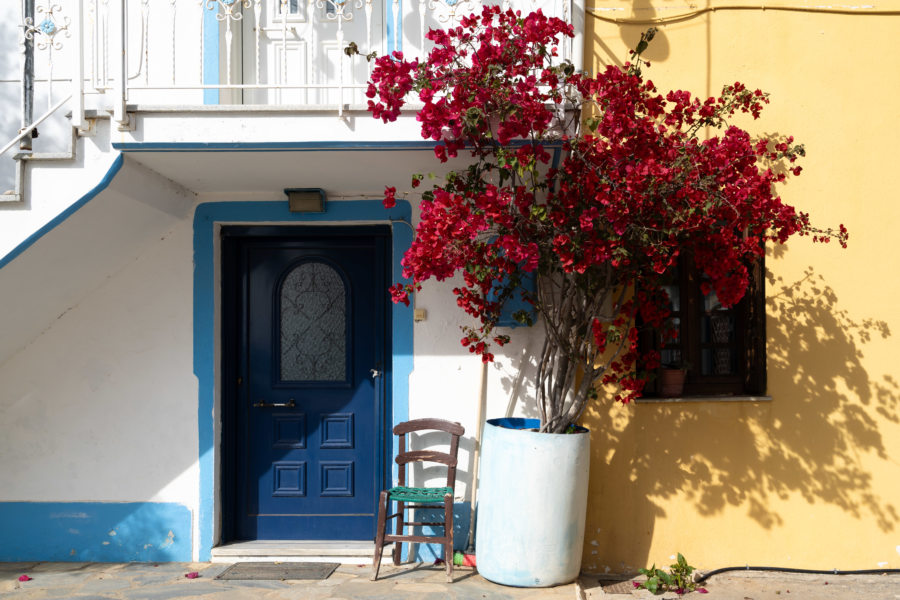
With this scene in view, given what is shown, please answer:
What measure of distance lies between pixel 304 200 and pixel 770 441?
3.54 metres

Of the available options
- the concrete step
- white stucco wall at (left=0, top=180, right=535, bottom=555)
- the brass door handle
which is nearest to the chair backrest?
white stucco wall at (left=0, top=180, right=535, bottom=555)

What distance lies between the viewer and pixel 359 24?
5.85 metres

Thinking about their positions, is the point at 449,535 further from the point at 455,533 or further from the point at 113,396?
the point at 113,396

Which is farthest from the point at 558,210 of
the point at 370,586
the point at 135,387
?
the point at 135,387

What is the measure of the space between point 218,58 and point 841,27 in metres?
4.15

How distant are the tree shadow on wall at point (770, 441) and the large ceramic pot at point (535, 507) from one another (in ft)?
1.72

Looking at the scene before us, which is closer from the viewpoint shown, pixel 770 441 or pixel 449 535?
pixel 449 535

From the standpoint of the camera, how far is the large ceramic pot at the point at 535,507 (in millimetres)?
4977

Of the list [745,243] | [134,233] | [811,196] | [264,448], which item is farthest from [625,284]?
[134,233]

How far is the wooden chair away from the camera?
17.2 ft

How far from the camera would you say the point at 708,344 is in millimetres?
5711

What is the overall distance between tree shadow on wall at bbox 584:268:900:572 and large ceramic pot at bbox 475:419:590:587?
0.52 metres

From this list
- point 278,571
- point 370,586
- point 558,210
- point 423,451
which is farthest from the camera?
point 423,451

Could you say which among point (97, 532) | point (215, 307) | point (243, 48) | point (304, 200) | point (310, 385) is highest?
point (243, 48)
